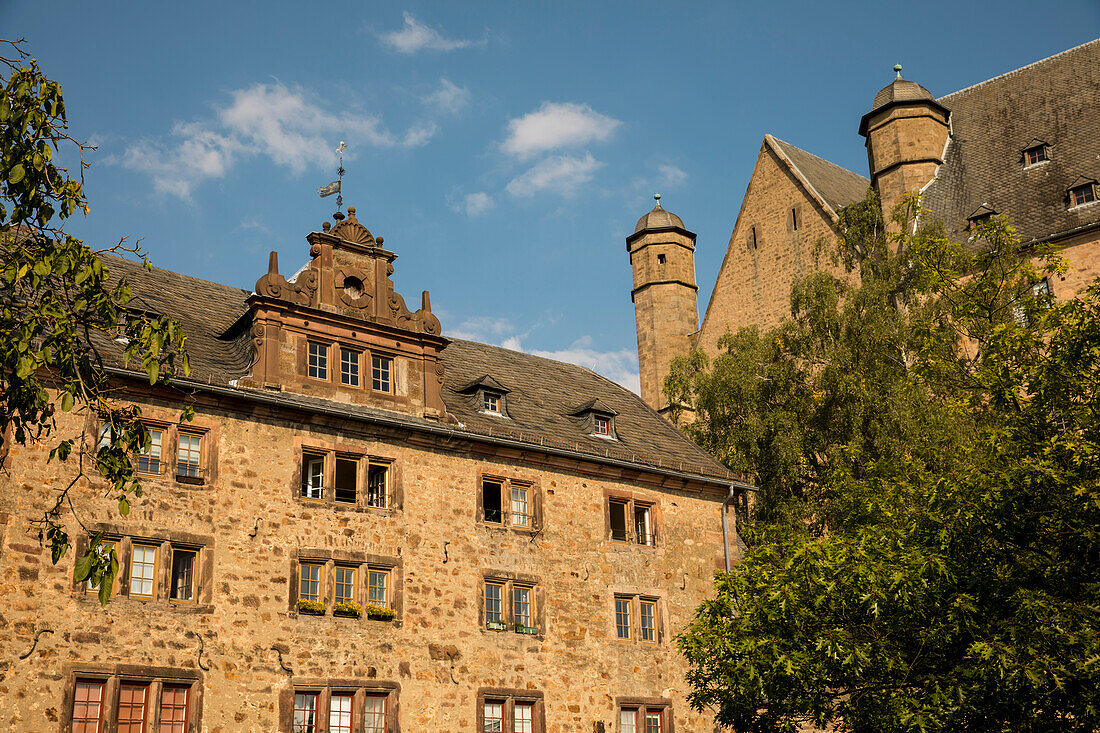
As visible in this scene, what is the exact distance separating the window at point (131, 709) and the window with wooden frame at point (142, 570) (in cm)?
156

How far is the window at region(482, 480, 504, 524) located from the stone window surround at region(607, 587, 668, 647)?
323cm

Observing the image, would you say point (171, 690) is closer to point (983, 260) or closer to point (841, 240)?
point (983, 260)

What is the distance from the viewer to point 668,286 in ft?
138

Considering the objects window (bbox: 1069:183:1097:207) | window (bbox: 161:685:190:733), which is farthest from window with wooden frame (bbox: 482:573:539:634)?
window (bbox: 1069:183:1097:207)

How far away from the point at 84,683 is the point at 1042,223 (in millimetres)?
30723

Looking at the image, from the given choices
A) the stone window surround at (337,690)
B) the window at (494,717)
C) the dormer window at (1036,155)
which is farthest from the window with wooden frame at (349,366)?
the dormer window at (1036,155)

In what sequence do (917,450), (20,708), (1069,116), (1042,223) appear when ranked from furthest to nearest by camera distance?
(1069,116)
(1042,223)
(917,450)
(20,708)

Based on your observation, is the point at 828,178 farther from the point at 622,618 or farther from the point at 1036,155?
the point at 622,618

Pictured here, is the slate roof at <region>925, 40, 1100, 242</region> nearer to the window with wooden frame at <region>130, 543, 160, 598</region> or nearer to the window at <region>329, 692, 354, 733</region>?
the window at <region>329, 692, 354, 733</region>

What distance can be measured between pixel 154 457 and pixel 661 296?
24751mm

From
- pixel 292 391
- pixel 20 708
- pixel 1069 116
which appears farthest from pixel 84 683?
pixel 1069 116

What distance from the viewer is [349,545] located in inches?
866

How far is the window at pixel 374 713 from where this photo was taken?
69.2 ft

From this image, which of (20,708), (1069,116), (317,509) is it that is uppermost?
(1069,116)
